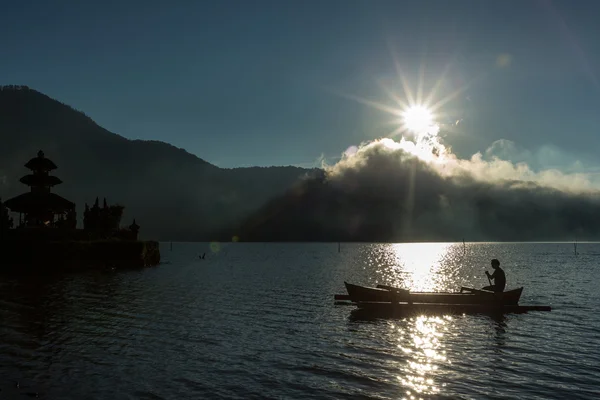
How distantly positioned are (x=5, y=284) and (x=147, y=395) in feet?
141

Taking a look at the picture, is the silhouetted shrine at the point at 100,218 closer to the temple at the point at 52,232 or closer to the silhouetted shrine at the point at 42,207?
the temple at the point at 52,232

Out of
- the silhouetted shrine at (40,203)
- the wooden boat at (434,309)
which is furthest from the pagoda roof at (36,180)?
the wooden boat at (434,309)

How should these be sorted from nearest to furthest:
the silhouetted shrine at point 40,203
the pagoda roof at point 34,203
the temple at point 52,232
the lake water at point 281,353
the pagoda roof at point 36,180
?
the lake water at point 281,353, the temple at point 52,232, the pagoda roof at point 34,203, the silhouetted shrine at point 40,203, the pagoda roof at point 36,180

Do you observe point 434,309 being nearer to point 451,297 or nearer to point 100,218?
point 451,297

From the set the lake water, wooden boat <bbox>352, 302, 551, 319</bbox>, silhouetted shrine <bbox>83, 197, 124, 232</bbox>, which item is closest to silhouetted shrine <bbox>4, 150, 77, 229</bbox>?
silhouetted shrine <bbox>83, 197, 124, 232</bbox>

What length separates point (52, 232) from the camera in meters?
67.9

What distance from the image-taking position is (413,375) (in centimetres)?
1659

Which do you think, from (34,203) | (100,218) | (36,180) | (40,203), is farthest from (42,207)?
(100,218)

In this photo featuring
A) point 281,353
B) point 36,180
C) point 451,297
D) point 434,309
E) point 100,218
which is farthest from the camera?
point 100,218

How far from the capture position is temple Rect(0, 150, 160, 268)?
208 ft

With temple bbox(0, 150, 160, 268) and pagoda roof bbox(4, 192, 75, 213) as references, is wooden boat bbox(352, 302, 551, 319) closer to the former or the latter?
A: temple bbox(0, 150, 160, 268)

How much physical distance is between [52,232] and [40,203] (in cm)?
855

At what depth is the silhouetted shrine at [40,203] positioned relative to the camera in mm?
72750

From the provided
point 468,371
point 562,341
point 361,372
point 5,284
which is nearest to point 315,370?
point 361,372
